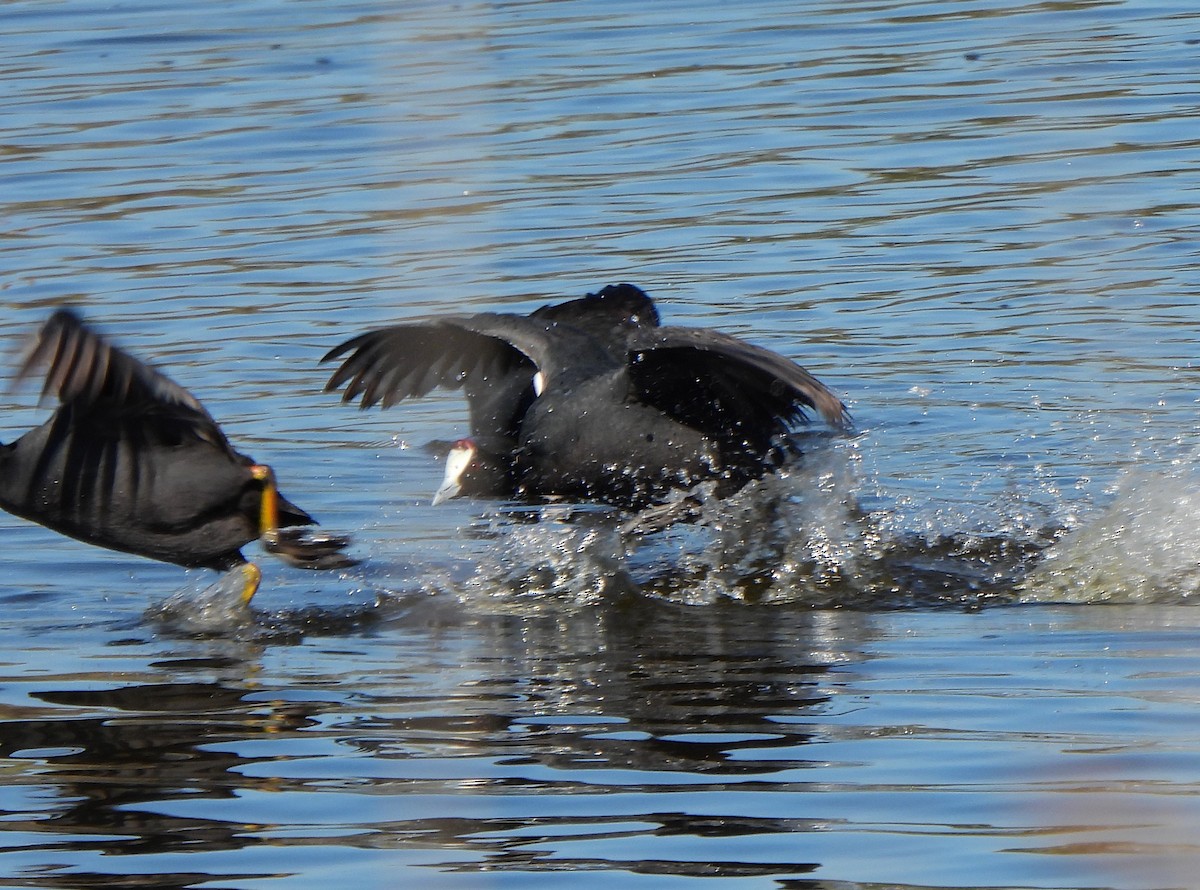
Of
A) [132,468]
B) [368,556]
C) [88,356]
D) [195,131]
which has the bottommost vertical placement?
[368,556]

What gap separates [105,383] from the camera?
15.2ft

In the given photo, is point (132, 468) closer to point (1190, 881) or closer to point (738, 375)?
point (738, 375)

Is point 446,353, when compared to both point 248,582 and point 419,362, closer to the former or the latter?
point 419,362

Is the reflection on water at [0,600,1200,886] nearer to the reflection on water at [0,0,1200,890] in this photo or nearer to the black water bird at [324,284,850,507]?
the reflection on water at [0,0,1200,890]

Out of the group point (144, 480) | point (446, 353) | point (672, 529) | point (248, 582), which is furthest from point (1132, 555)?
point (144, 480)

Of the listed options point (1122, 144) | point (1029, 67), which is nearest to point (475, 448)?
point (1122, 144)

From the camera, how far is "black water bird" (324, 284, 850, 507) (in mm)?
5406

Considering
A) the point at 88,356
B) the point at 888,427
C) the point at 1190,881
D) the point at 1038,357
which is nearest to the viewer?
the point at 1190,881

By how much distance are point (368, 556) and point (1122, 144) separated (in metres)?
4.52

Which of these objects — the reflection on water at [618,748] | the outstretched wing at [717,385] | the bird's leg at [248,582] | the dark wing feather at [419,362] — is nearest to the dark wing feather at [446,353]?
the dark wing feather at [419,362]

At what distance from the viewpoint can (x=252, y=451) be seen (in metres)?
6.23

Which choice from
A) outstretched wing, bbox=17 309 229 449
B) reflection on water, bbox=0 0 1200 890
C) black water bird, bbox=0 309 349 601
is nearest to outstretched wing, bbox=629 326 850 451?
reflection on water, bbox=0 0 1200 890

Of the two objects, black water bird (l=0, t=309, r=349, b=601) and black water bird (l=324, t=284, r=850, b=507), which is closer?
black water bird (l=0, t=309, r=349, b=601)

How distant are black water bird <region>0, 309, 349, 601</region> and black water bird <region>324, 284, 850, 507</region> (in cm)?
63
